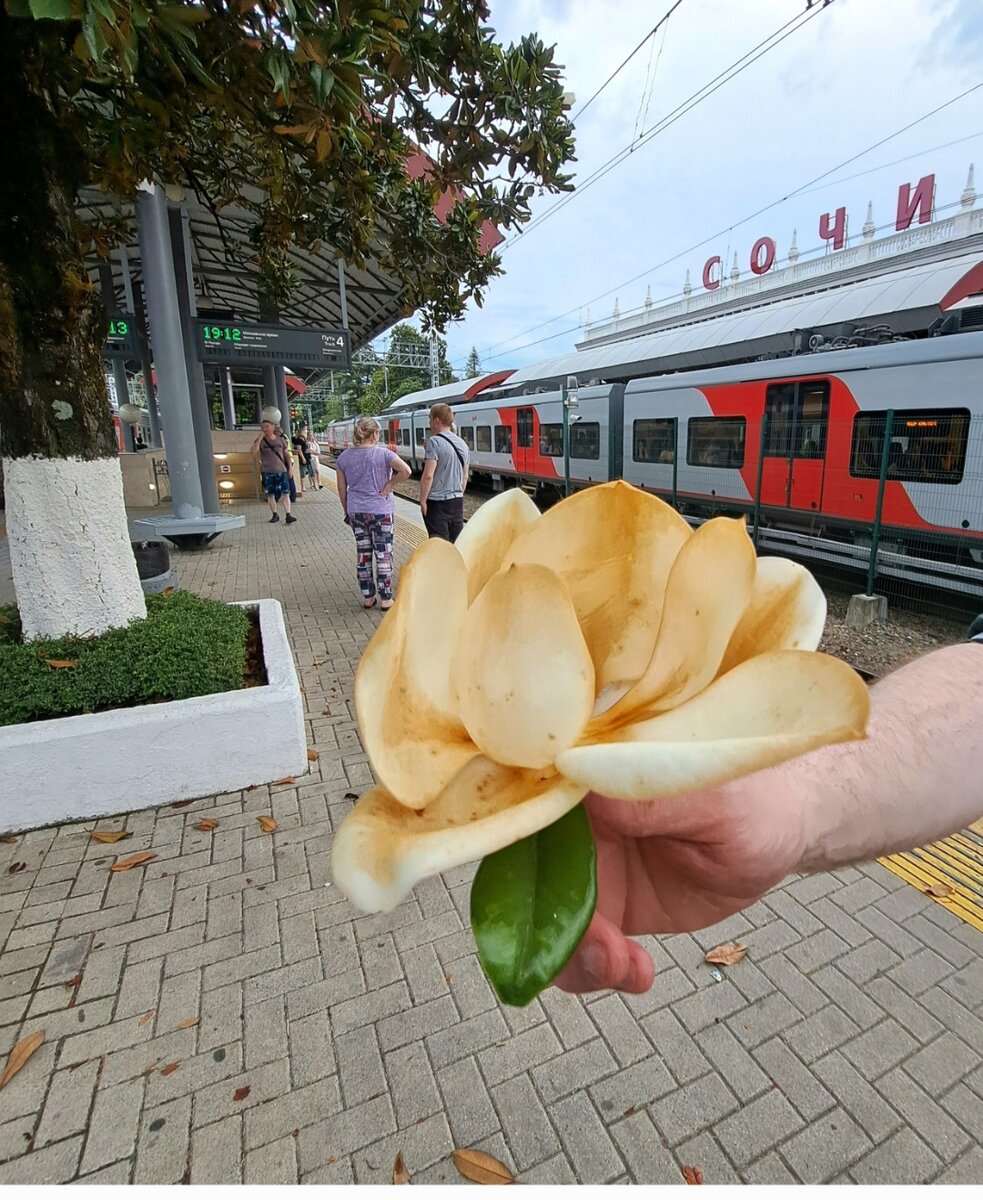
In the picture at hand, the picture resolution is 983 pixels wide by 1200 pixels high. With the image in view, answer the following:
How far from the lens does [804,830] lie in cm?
84

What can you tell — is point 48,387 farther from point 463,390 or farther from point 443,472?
point 463,390

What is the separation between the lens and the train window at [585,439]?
14.5 m

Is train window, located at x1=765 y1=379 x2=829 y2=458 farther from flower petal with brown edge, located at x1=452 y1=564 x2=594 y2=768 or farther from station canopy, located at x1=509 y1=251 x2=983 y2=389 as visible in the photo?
flower petal with brown edge, located at x1=452 y1=564 x2=594 y2=768

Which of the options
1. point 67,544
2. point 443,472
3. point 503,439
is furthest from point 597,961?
point 503,439

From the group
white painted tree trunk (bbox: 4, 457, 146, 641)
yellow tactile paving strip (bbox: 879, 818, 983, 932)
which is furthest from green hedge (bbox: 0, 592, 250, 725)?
yellow tactile paving strip (bbox: 879, 818, 983, 932)

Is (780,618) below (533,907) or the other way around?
the other way around

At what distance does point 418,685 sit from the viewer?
22.8 inches

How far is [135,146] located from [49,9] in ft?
7.27

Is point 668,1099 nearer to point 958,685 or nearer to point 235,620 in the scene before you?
point 958,685

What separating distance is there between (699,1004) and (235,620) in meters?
3.60

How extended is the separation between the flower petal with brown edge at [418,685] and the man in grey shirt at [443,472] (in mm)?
6292

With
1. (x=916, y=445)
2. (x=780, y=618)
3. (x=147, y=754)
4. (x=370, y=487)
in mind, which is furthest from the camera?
(x=916, y=445)

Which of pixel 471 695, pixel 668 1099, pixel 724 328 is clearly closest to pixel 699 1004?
pixel 668 1099

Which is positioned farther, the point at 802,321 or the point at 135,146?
the point at 802,321
